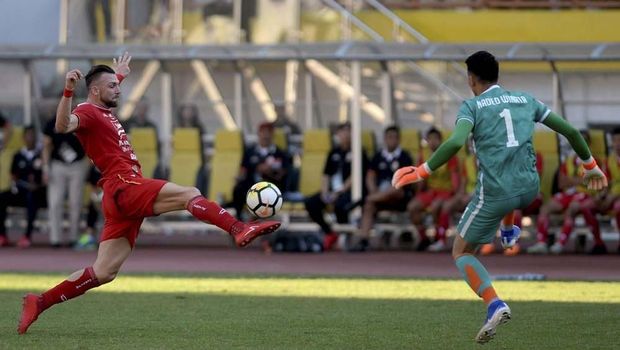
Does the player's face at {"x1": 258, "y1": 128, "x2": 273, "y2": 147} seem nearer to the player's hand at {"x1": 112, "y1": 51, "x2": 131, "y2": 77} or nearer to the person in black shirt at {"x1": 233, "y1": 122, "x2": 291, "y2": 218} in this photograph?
the person in black shirt at {"x1": 233, "y1": 122, "x2": 291, "y2": 218}

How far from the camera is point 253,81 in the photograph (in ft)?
88.9

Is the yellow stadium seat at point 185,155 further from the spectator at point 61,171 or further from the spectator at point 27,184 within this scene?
the spectator at point 27,184

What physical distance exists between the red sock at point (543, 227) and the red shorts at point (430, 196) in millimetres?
1489

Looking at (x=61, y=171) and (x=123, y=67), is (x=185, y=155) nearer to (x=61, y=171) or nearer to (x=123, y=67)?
(x=61, y=171)

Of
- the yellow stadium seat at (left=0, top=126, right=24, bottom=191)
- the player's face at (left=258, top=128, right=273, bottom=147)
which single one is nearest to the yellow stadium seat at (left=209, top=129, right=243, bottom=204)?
the player's face at (left=258, top=128, right=273, bottom=147)

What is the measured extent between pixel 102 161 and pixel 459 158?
12094mm

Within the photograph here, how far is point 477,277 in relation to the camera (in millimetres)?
9922

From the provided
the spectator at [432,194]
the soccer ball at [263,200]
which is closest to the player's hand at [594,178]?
the soccer ball at [263,200]

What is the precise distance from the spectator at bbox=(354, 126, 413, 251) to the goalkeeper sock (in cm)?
1159

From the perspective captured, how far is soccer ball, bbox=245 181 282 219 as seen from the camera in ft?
36.0

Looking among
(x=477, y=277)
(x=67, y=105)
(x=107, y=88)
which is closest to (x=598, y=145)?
(x=477, y=277)

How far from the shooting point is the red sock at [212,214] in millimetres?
10195

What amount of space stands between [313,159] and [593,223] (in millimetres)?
4968

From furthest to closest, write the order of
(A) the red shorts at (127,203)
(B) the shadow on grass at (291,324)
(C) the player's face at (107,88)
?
(C) the player's face at (107,88) < (A) the red shorts at (127,203) < (B) the shadow on grass at (291,324)
